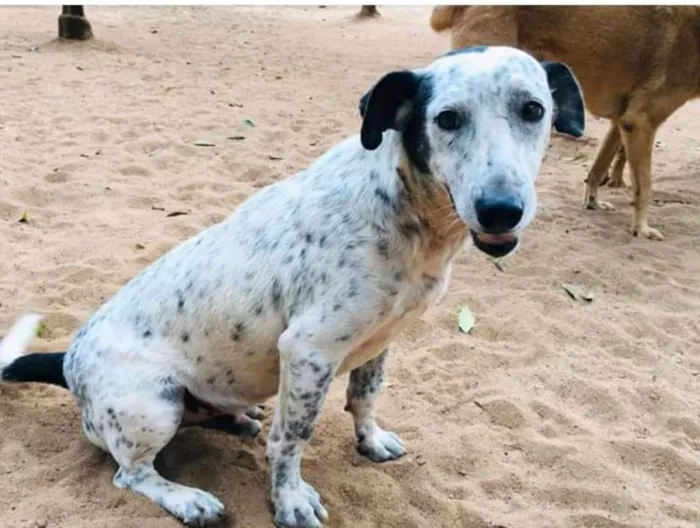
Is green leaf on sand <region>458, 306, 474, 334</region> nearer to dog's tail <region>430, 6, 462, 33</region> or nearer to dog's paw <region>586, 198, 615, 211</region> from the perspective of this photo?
dog's paw <region>586, 198, 615, 211</region>

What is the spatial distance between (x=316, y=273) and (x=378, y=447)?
104cm

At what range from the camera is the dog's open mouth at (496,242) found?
8.26 feet

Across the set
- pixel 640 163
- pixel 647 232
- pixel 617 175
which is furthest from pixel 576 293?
pixel 617 175

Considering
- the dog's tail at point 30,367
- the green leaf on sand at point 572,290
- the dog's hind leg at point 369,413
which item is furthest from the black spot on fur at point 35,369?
the green leaf on sand at point 572,290

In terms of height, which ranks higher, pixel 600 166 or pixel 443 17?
pixel 443 17

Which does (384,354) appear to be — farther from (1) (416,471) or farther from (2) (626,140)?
(2) (626,140)

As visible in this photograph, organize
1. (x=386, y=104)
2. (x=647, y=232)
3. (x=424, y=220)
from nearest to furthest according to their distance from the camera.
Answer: (x=386, y=104)
(x=424, y=220)
(x=647, y=232)

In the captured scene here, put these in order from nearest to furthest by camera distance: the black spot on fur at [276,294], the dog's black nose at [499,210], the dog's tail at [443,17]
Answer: the dog's black nose at [499,210]
the black spot on fur at [276,294]
the dog's tail at [443,17]

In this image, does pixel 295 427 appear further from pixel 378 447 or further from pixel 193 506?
pixel 378 447

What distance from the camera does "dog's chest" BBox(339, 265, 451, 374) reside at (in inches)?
113

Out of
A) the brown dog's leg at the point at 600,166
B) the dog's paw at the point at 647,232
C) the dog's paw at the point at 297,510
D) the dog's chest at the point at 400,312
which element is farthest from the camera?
the brown dog's leg at the point at 600,166

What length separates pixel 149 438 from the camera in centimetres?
308

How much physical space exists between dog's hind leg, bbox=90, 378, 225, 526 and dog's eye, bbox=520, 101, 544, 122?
1567 millimetres

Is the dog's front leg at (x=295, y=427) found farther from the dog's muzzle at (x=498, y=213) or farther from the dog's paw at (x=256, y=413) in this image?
the dog's muzzle at (x=498, y=213)
